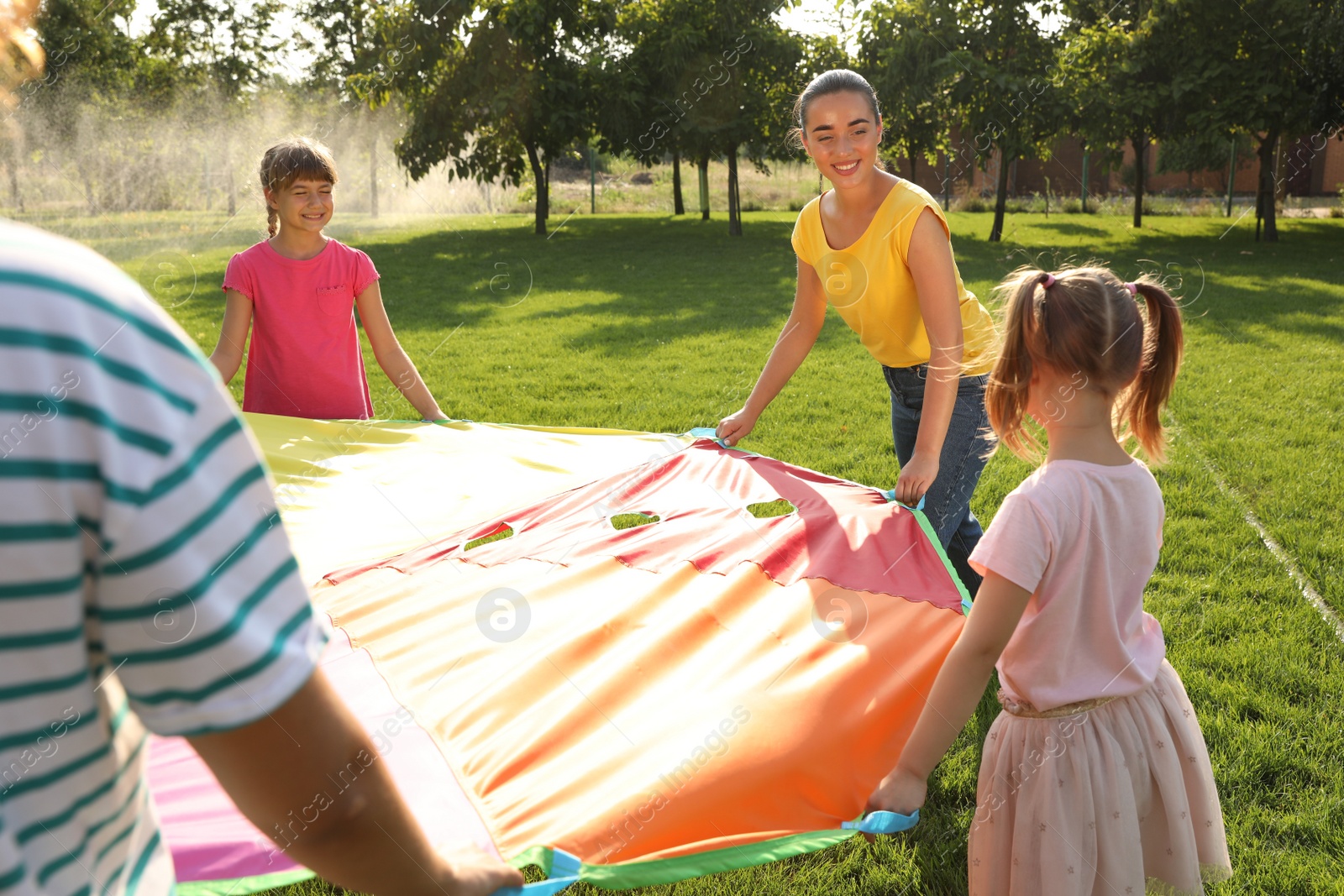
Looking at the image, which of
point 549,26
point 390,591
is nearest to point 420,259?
point 549,26

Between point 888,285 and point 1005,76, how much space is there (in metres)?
14.8

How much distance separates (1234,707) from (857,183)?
207cm

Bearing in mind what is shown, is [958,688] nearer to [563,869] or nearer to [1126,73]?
[563,869]

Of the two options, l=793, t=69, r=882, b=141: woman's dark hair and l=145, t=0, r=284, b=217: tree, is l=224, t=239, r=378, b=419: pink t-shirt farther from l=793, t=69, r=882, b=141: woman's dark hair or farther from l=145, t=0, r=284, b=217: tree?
l=145, t=0, r=284, b=217: tree

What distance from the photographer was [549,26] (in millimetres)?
17562

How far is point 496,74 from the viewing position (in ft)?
58.0

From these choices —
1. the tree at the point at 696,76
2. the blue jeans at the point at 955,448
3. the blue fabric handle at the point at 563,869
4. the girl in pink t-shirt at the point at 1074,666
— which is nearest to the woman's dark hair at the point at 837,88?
the blue jeans at the point at 955,448

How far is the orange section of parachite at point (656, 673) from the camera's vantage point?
6.58 feet

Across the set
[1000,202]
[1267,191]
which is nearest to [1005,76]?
[1000,202]

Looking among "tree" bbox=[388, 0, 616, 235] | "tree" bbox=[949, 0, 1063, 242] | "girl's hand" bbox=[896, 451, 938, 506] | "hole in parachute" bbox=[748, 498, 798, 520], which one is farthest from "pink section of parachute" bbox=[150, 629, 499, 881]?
"tree" bbox=[388, 0, 616, 235]

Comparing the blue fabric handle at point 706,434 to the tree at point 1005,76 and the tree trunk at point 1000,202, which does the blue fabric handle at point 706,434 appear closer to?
the tree at point 1005,76

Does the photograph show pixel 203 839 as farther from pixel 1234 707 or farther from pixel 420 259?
pixel 420 259

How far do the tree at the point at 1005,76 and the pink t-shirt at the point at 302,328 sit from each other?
14.4 m

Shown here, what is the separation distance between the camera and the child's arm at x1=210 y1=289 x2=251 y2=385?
3701 mm
